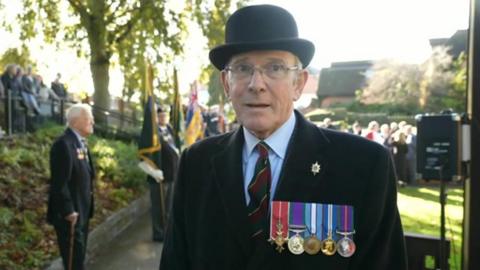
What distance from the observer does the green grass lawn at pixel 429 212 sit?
8.46 meters

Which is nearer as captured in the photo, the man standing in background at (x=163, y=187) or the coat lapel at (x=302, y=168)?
the coat lapel at (x=302, y=168)

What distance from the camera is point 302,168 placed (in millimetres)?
2107

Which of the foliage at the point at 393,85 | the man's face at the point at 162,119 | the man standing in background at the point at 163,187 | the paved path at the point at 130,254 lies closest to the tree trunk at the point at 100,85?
the man's face at the point at 162,119

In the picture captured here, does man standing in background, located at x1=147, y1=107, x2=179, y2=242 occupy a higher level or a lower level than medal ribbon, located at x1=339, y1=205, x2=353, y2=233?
lower

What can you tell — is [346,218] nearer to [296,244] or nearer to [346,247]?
[346,247]

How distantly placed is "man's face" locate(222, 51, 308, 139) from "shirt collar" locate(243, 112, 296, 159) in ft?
0.12

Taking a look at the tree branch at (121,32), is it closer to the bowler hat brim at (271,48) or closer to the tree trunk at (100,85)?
the tree trunk at (100,85)

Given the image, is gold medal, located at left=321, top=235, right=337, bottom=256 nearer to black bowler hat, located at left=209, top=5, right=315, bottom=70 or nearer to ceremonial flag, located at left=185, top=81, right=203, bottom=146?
black bowler hat, located at left=209, top=5, right=315, bottom=70

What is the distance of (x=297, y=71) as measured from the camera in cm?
219

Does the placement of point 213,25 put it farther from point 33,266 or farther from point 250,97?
point 250,97

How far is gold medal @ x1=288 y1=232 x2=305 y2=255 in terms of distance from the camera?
203 centimetres

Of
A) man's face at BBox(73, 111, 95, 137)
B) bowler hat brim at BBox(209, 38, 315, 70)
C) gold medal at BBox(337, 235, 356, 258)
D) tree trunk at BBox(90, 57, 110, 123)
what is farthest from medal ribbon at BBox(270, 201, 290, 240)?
tree trunk at BBox(90, 57, 110, 123)

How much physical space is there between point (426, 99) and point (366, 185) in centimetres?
3457

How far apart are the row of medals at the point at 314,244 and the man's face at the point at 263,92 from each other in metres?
0.46
